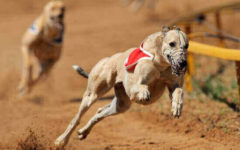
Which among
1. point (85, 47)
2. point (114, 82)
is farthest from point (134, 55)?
point (85, 47)

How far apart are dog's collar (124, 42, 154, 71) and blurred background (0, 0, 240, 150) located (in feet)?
3.94

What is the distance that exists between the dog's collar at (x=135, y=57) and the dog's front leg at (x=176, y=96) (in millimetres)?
310

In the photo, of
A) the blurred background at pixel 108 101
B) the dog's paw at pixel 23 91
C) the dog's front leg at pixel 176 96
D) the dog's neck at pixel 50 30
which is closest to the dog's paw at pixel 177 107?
the dog's front leg at pixel 176 96

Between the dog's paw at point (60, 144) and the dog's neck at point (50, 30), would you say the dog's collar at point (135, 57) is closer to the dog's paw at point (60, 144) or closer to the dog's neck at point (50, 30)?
the dog's paw at point (60, 144)

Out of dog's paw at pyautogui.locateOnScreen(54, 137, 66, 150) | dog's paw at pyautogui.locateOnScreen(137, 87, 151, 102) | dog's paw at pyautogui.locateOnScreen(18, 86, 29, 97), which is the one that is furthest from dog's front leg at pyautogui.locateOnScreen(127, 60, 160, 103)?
dog's paw at pyautogui.locateOnScreen(18, 86, 29, 97)

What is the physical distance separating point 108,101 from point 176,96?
3.48 meters

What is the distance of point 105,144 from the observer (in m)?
5.04

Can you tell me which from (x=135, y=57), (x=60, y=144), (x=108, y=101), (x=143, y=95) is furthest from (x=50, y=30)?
(x=143, y=95)

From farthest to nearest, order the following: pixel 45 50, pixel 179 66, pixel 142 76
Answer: pixel 45 50 → pixel 142 76 → pixel 179 66

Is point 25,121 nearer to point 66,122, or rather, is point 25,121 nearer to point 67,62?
point 66,122

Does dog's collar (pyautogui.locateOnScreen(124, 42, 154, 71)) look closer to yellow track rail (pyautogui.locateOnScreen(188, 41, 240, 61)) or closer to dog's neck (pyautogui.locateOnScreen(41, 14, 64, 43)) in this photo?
yellow track rail (pyautogui.locateOnScreen(188, 41, 240, 61))

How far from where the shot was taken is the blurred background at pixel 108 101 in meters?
4.96

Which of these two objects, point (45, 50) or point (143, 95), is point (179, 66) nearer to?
point (143, 95)

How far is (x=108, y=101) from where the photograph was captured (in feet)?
23.2
